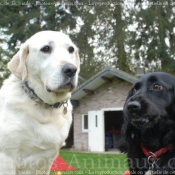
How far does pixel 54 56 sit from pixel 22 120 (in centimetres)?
61

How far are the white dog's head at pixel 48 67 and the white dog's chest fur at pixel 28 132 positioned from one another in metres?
0.14

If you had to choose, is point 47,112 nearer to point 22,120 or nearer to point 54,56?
point 22,120

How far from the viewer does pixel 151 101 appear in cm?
270

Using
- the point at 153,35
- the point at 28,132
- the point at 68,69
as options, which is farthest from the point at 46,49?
the point at 153,35

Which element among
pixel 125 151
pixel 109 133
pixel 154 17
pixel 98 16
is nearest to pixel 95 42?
pixel 98 16

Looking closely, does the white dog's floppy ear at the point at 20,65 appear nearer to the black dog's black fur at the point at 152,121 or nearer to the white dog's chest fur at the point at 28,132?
the white dog's chest fur at the point at 28,132

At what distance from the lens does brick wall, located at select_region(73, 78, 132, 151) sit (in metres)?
14.6

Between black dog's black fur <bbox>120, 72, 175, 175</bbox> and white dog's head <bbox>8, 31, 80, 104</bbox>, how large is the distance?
0.57 m

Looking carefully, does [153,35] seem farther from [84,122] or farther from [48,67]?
[48,67]

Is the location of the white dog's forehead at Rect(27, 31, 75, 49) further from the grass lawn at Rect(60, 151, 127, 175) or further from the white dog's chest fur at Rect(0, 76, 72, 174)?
the grass lawn at Rect(60, 151, 127, 175)

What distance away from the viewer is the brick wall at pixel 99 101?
47.8ft

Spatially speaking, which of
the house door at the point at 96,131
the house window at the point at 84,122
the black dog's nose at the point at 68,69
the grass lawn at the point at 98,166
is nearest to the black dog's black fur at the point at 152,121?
the black dog's nose at the point at 68,69

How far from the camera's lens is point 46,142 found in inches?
101

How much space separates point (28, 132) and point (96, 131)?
12457mm
